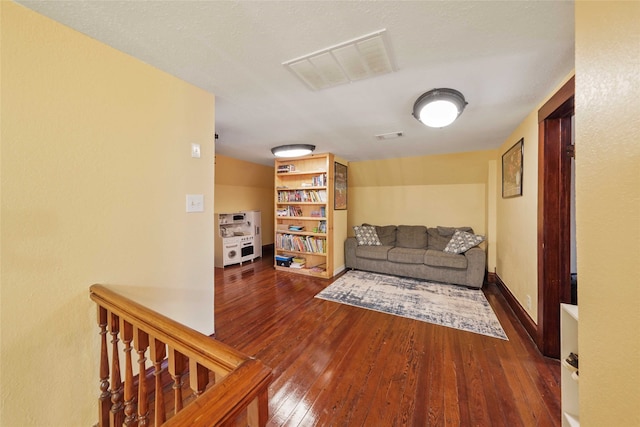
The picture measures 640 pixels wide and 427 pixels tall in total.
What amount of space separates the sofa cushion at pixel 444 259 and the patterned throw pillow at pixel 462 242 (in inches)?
5.0

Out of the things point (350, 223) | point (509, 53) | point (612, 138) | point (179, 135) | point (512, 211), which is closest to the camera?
point (612, 138)

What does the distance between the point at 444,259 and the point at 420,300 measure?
37.0 inches

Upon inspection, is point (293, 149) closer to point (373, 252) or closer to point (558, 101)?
point (373, 252)

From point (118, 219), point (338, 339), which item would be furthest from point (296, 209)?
point (118, 219)

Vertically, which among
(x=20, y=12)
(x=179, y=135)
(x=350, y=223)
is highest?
(x=20, y=12)

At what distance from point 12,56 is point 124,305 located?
3.96 feet

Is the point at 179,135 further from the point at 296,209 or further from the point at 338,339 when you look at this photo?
the point at 296,209

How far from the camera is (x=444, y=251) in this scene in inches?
148

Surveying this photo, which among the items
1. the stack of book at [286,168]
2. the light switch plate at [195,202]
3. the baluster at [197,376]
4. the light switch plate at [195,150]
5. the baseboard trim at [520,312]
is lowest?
the baseboard trim at [520,312]

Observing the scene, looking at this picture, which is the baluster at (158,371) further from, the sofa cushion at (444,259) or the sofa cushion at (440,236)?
the sofa cushion at (440,236)

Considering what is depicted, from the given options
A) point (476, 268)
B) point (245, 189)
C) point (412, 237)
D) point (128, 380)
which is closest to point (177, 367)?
point (128, 380)

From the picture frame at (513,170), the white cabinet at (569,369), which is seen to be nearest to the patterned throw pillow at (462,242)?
the picture frame at (513,170)

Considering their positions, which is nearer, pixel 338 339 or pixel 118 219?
pixel 118 219

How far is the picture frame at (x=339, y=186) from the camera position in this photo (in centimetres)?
396
